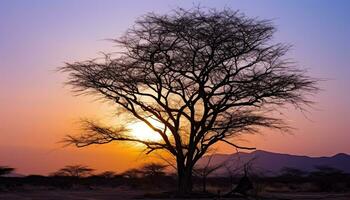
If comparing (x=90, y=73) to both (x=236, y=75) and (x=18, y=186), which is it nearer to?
(x=236, y=75)

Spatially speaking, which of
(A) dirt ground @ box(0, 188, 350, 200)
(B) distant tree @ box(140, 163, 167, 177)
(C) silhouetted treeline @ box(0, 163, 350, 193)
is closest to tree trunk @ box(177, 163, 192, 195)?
(A) dirt ground @ box(0, 188, 350, 200)

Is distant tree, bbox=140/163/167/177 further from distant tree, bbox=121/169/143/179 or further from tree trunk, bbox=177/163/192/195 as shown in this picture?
tree trunk, bbox=177/163/192/195

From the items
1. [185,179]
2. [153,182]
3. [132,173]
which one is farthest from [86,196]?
[132,173]

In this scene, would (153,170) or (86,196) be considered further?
(153,170)

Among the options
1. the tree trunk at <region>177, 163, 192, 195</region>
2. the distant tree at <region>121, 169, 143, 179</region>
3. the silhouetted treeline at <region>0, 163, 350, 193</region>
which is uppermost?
the distant tree at <region>121, 169, 143, 179</region>

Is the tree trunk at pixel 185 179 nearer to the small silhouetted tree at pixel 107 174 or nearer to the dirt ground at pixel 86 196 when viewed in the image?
the dirt ground at pixel 86 196

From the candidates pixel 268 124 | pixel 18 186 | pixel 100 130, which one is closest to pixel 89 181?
pixel 18 186

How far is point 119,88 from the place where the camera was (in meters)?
40.1

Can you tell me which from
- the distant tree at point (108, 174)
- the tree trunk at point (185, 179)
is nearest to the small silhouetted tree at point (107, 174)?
the distant tree at point (108, 174)

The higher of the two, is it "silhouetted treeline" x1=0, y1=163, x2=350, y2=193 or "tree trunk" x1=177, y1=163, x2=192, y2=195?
"silhouetted treeline" x1=0, y1=163, x2=350, y2=193

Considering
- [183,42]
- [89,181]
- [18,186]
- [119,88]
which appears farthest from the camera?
[89,181]

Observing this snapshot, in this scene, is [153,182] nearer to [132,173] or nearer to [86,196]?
[132,173]

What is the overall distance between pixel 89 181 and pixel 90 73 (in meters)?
28.4

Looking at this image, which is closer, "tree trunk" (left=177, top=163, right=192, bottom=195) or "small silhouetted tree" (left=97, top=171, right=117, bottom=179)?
"tree trunk" (left=177, top=163, right=192, bottom=195)
